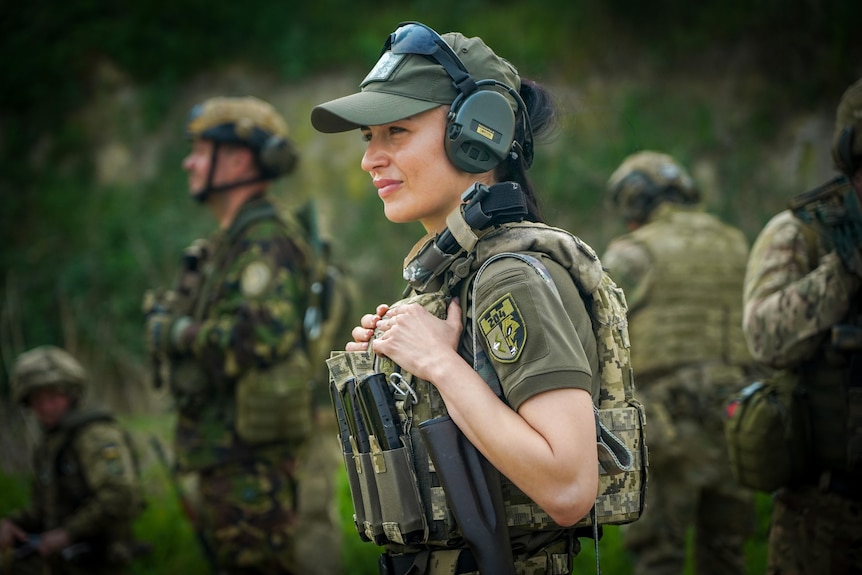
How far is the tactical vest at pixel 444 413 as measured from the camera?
2.24 meters

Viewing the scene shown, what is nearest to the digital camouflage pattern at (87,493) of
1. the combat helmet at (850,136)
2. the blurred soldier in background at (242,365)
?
the blurred soldier in background at (242,365)

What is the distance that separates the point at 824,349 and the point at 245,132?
3.40 meters

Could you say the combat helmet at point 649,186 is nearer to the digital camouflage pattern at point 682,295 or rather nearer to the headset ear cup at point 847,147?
the digital camouflage pattern at point 682,295

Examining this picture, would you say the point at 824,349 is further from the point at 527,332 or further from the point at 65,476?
the point at 65,476

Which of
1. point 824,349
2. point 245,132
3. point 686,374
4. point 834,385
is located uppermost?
point 245,132

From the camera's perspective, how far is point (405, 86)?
237cm

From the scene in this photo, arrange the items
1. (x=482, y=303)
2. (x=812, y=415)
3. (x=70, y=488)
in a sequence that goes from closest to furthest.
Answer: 1. (x=482, y=303)
2. (x=812, y=415)
3. (x=70, y=488)

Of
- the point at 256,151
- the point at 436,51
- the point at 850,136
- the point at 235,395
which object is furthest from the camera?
the point at 256,151

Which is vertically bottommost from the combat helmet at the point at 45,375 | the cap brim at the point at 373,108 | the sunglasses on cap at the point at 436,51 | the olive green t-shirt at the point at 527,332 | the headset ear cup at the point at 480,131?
the olive green t-shirt at the point at 527,332

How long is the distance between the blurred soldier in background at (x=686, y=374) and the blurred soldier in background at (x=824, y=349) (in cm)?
185

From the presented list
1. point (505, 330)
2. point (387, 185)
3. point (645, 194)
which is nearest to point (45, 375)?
point (645, 194)

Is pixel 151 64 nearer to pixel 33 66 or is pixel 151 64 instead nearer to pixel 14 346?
pixel 33 66

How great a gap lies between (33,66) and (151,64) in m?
1.42

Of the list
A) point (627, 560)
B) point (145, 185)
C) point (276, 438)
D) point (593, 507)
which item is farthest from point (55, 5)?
point (593, 507)
